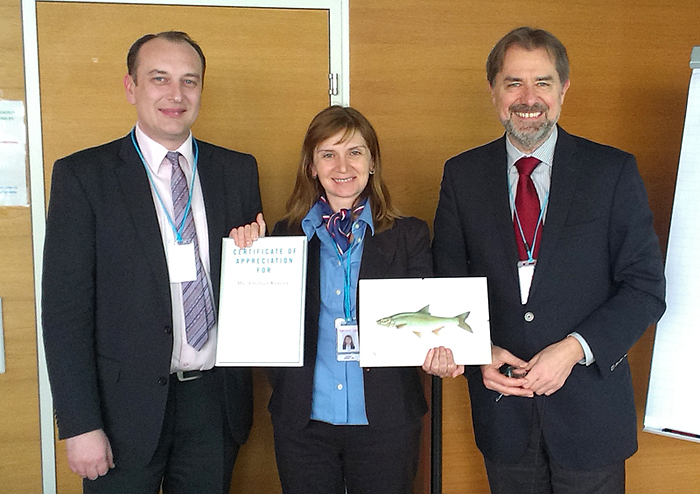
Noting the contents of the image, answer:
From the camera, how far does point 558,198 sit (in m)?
1.89

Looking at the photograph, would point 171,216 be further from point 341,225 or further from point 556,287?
point 556,287

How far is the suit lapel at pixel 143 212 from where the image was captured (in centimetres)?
182

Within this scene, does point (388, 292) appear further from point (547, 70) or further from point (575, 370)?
point (547, 70)

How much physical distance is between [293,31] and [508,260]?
1408mm

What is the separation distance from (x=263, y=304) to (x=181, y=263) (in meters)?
0.29

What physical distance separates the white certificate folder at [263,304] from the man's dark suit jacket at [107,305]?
0.19 metres

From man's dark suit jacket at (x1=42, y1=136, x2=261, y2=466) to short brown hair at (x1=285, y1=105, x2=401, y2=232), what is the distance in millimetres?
503

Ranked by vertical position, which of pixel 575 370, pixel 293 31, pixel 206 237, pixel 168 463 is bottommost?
pixel 168 463

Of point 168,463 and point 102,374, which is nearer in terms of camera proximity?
point 102,374

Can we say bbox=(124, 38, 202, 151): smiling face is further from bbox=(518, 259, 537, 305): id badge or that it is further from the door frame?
bbox=(518, 259, 537, 305): id badge

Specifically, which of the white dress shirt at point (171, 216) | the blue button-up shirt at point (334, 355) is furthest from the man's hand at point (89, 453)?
the blue button-up shirt at point (334, 355)

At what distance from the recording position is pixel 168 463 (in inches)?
78.4

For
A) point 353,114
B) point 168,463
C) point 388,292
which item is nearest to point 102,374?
point 168,463

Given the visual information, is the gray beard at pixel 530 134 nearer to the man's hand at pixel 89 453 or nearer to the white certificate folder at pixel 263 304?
the white certificate folder at pixel 263 304
